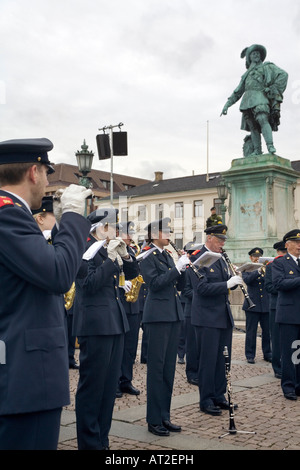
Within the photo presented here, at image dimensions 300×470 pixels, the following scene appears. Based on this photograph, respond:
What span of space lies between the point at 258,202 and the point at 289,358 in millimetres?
10476

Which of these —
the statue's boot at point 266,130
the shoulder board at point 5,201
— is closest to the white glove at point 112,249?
the shoulder board at point 5,201

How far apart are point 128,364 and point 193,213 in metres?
53.1

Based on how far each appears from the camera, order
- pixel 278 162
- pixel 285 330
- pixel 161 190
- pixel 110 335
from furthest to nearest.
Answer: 1. pixel 161 190
2. pixel 278 162
3. pixel 285 330
4. pixel 110 335

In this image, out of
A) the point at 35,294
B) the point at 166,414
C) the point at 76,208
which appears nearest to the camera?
the point at 35,294

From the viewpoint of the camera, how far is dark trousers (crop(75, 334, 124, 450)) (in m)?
5.09

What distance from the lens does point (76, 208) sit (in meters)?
2.87

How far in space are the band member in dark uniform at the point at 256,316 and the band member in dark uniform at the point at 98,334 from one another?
5.64 meters

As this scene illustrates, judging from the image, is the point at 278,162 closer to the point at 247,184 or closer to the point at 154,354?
the point at 247,184

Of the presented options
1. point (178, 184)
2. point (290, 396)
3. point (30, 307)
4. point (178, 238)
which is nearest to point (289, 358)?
point (290, 396)

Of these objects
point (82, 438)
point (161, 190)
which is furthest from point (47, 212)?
point (161, 190)

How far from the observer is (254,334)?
10.9 meters

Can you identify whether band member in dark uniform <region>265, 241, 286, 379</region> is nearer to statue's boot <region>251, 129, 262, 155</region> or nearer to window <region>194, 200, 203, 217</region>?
statue's boot <region>251, 129, 262, 155</region>

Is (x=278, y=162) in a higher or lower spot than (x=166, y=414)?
higher

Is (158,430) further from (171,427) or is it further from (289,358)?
(289,358)
